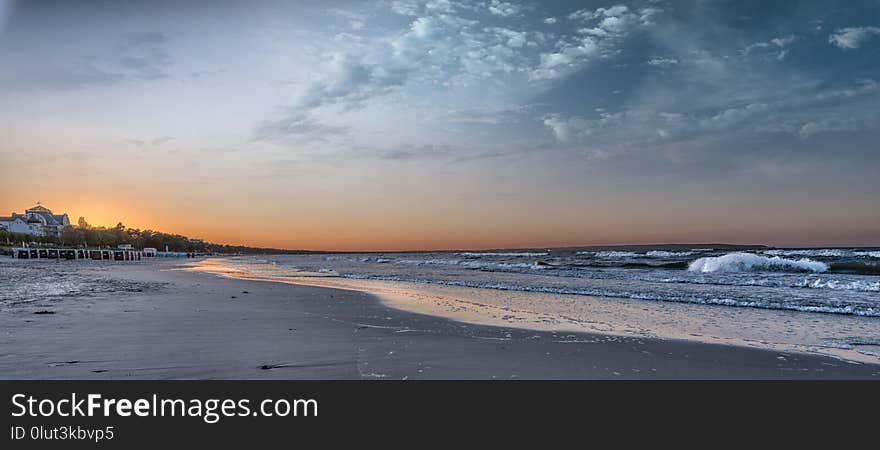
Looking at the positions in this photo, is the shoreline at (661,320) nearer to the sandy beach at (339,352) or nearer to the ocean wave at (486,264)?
the sandy beach at (339,352)

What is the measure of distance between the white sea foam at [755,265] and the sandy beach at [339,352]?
22900 mm

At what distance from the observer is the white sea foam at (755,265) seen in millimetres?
25312

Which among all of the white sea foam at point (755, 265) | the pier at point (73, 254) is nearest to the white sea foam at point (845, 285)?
the white sea foam at point (755, 265)

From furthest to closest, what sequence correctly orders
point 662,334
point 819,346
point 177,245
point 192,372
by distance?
point 177,245 < point 662,334 < point 819,346 < point 192,372

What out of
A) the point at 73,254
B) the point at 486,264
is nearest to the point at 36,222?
the point at 73,254

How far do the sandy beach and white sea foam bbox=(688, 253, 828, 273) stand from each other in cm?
2290

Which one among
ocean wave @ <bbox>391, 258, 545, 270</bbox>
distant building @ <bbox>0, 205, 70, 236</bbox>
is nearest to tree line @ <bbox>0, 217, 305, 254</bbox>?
distant building @ <bbox>0, 205, 70, 236</bbox>

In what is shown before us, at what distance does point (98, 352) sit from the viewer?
554cm

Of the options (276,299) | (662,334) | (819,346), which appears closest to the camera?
(819,346)
